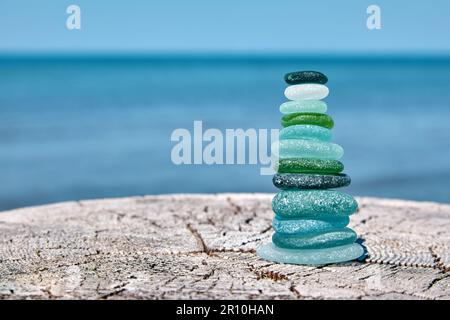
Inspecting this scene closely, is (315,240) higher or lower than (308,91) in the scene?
lower

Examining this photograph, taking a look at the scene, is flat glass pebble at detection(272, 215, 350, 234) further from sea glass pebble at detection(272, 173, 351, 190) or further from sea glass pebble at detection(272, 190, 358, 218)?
sea glass pebble at detection(272, 173, 351, 190)

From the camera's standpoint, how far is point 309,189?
12.4ft

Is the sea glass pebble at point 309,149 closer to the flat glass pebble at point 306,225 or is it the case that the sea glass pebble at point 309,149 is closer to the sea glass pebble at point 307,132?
the sea glass pebble at point 307,132

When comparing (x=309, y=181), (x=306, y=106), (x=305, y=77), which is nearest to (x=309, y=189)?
(x=309, y=181)

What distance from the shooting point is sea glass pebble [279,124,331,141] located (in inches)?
151

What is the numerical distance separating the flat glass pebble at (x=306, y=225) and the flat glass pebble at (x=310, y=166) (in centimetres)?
26

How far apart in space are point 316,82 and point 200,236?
48.8 inches

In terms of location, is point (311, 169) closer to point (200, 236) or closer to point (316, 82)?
point (316, 82)

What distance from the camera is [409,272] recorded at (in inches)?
144

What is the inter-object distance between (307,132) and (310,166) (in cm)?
20

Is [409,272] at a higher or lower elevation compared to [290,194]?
lower

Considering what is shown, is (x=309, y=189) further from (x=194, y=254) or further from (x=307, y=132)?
(x=194, y=254)

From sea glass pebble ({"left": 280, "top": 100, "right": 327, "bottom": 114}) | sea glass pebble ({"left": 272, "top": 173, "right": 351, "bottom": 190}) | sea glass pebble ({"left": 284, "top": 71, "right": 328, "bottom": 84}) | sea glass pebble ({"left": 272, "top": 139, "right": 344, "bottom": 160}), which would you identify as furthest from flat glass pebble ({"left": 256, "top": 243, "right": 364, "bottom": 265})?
sea glass pebble ({"left": 284, "top": 71, "right": 328, "bottom": 84})
